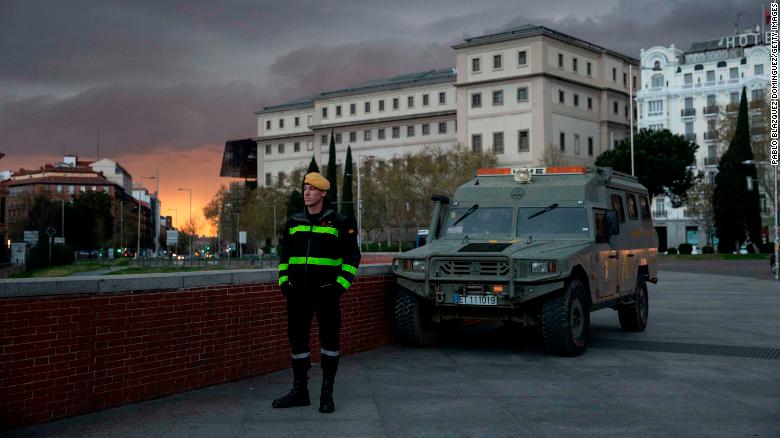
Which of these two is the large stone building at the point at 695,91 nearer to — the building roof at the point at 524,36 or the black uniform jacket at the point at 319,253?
the building roof at the point at 524,36

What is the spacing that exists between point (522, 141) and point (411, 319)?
3084 inches

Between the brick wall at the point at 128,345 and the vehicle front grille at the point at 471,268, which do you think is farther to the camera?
the vehicle front grille at the point at 471,268

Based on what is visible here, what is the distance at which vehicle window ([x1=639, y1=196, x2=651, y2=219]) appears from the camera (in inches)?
607

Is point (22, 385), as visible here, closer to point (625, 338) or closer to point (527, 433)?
point (527, 433)

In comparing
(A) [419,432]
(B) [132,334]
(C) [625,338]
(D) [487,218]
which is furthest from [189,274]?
(C) [625,338]

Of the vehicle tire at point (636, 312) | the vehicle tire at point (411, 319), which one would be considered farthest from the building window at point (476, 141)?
the vehicle tire at point (411, 319)

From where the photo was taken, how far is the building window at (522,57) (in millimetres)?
87438

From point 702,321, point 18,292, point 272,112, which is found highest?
point 272,112

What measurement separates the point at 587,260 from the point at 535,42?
77884mm

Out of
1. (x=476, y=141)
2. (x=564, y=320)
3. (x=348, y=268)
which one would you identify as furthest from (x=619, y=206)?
(x=476, y=141)

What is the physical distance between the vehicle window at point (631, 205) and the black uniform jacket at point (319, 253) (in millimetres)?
7811

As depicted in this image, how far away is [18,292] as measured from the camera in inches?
274

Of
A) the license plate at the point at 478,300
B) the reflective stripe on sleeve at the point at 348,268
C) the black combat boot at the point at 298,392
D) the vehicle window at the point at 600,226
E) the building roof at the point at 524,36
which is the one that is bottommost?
the black combat boot at the point at 298,392

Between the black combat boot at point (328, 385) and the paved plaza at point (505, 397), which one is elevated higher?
the black combat boot at point (328, 385)
